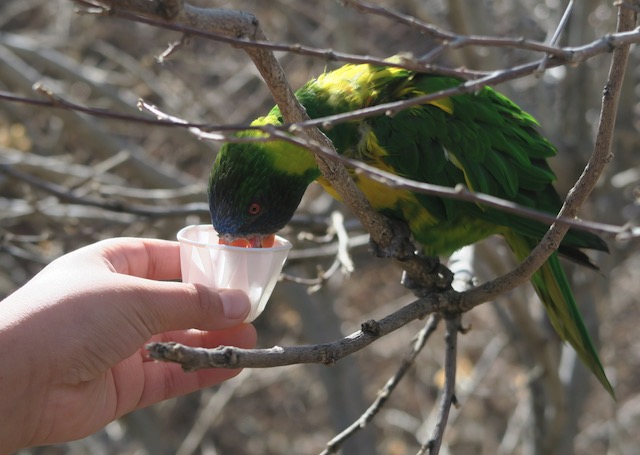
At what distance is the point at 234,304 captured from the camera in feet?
5.36

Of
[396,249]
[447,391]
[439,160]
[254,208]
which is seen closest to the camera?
[447,391]

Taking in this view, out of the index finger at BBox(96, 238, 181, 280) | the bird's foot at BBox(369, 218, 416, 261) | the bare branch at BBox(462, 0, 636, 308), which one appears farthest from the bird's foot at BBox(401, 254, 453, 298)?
the index finger at BBox(96, 238, 181, 280)

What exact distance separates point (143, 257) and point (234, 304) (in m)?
0.34

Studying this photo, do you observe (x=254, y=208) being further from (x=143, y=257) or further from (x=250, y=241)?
(x=143, y=257)

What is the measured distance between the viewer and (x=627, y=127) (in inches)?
137

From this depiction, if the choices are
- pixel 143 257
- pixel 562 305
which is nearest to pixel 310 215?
pixel 562 305

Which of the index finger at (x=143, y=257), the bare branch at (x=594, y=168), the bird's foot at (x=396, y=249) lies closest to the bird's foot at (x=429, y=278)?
the bird's foot at (x=396, y=249)

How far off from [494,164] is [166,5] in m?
1.49

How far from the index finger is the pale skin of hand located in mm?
38

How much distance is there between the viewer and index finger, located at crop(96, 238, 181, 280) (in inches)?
68.3

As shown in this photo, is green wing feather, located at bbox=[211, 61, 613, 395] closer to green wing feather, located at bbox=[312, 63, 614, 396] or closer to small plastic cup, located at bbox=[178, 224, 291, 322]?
green wing feather, located at bbox=[312, 63, 614, 396]

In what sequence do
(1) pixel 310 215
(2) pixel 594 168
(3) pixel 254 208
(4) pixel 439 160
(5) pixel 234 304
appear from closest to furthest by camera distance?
(2) pixel 594 168
(5) pixel 234 304
(3) pixel 254 208
(4) pixel 439 160
(1) pixel 310 215

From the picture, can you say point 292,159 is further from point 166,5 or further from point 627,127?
point 627,127

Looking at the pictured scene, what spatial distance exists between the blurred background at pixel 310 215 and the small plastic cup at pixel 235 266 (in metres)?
0.61
